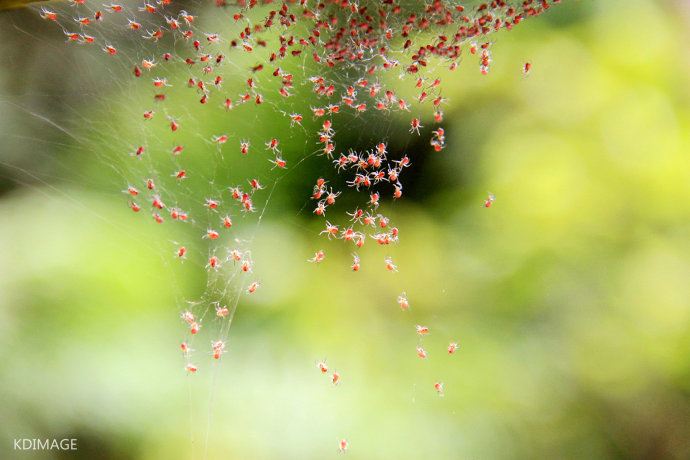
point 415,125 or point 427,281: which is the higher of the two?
point 415,125

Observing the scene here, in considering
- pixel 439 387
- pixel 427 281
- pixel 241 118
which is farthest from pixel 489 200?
pixel 241 118

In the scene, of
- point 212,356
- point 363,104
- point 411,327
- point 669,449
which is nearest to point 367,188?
point 363,104

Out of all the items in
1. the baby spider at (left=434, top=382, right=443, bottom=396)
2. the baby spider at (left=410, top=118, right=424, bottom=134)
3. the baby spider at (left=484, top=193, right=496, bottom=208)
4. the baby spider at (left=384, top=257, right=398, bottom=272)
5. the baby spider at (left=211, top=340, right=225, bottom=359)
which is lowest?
the baby spider at (left=434, top=382, right=443, bottom=396)

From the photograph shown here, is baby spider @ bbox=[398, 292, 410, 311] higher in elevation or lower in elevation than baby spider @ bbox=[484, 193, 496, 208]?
lower

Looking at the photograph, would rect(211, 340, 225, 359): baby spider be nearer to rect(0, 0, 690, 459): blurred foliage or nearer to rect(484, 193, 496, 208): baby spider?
rect(0, 0, 690, 459): blurred foliage

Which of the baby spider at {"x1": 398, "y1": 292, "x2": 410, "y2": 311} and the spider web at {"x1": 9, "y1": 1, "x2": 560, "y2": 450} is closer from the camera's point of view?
the spider web at {"x1": 9, "y1": 1, "x2": 560, "y2": 450}

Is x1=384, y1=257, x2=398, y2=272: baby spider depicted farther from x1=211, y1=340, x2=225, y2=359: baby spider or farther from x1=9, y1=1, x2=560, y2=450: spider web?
x1=211, y1=340, x2=225, y2=359: baby spider

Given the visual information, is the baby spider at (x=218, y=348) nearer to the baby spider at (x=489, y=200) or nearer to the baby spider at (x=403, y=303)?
the baby spider at (x=403, y=303)

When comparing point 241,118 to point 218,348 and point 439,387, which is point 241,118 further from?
point 439,387

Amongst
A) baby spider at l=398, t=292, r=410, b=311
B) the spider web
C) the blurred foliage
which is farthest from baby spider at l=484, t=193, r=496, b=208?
baby spider at l=398, t=292, r=410, b=311
